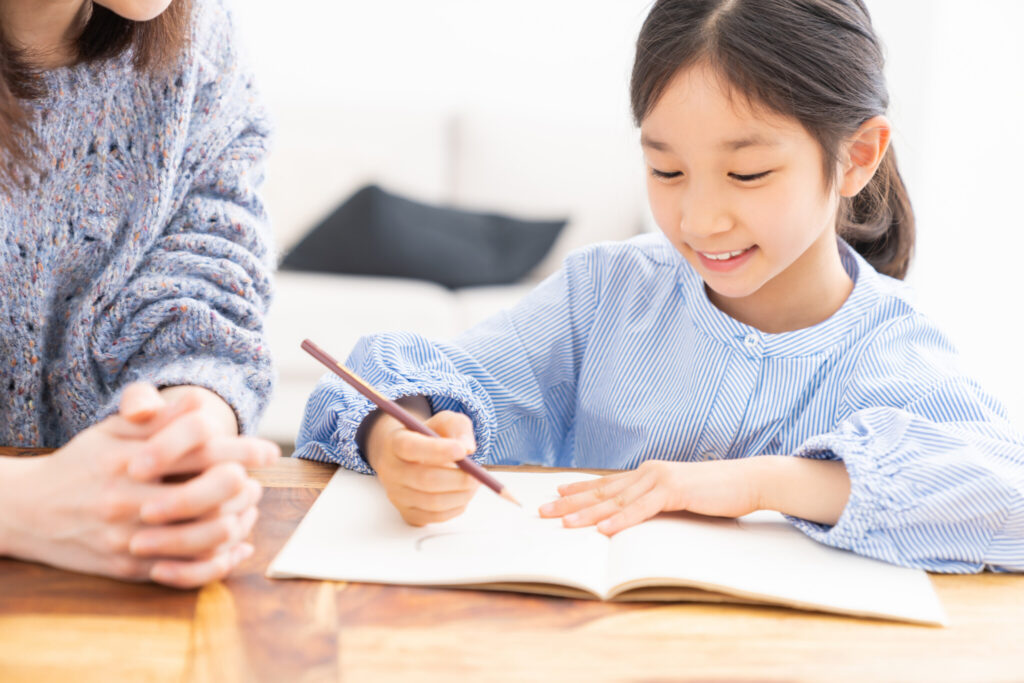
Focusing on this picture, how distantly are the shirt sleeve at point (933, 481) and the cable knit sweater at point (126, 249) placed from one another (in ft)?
1.69

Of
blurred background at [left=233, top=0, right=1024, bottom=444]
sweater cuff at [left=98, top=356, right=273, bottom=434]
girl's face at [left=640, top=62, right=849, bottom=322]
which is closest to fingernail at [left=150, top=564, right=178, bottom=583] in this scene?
sweater cuff at [left=98, top=356, right=273, bottom=434]

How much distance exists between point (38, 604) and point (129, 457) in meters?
0.10

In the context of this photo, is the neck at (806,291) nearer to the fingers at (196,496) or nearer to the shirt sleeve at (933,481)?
the shirt sleeve at (933,481)

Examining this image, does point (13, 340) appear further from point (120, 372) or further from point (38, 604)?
point (38, 604)

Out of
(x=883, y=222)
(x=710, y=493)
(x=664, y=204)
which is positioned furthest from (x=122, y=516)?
(x=883, y=222)

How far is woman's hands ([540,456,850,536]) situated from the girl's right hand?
0.25 feet

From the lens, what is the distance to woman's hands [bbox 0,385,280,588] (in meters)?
0.60

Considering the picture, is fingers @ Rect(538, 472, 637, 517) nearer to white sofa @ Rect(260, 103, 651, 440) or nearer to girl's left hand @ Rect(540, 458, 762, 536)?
girl's left hand @ Rect(540, 458, 762, 536)

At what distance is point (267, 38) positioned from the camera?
3.49 meters

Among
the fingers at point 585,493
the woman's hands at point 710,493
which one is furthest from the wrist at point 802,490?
the fingers at point 585,493

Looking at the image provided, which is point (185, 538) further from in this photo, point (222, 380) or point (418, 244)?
point (418, 244)

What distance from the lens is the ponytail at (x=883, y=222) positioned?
1.11 meters

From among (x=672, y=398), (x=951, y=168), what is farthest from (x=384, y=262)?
(x=672, y=398)

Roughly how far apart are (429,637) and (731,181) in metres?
0.53
